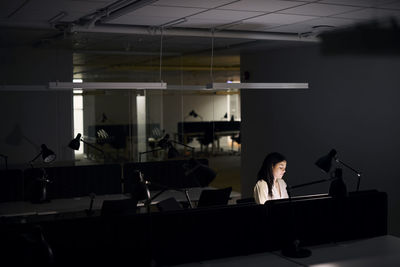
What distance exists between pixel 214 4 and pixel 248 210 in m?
1.84

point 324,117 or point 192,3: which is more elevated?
point 192,3

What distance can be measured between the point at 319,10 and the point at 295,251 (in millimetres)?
A: 2319

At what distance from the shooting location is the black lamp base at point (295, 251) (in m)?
3.88

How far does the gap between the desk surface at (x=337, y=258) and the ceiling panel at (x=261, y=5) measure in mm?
2077

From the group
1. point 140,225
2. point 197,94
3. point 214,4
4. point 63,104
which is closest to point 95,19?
point 214,4

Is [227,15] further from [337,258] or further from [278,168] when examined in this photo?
[337,258]

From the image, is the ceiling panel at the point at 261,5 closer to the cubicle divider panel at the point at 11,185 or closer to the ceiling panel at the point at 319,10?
the ceiling panel at the point at 319,10

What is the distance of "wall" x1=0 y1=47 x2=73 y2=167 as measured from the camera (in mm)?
7840

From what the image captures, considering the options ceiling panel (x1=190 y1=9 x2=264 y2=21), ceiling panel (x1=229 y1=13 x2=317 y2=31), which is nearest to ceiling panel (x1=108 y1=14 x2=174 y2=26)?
ceiling panel (x1=190 y1=9 x2=264 y2=21)

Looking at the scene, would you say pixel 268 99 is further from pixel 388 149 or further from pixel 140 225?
pixel 140 225

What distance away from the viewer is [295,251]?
153 inches

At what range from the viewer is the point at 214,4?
460 cm

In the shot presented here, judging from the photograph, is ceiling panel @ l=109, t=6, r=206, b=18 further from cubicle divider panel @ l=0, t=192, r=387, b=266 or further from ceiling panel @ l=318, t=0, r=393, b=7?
cubicle divider panel @ l=0, t=192, r=387, b=266

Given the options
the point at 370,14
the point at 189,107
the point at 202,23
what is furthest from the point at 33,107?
the point at 370,14
